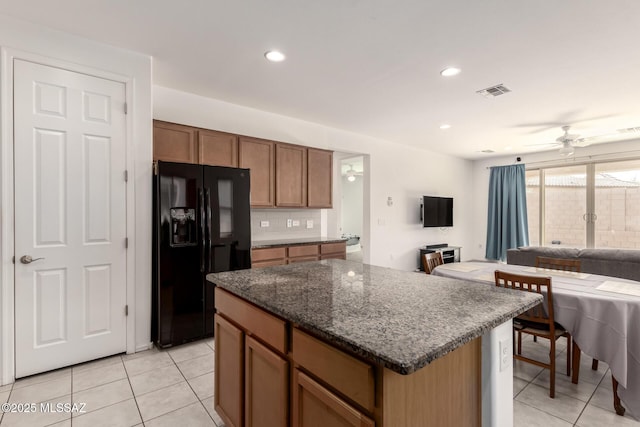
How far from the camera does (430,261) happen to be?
11.1 feet

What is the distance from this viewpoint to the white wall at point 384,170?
382cm

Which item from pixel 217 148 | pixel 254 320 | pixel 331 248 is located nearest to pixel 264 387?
pixel 254 320

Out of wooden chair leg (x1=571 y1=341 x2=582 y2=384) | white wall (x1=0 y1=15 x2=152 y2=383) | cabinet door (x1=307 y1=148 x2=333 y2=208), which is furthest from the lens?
cabinet door (x1=307 y1=148 x2=333 y2=208)

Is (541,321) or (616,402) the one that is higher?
(541,321)

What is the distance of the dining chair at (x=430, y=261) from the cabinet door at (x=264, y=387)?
2.27 meters

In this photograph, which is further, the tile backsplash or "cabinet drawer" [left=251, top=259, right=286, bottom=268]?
the tile backsplash

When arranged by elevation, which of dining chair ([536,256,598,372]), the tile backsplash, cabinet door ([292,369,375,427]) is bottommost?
cabinet door ([292,369,375,427])

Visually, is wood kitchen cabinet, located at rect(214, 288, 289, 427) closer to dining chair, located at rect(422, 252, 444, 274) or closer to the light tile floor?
the light tile floor

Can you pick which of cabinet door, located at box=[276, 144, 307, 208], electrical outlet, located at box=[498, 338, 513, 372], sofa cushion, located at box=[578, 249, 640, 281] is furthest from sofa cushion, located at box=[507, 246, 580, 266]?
electrical outlet, located at box=[498, 338, 513, 372]

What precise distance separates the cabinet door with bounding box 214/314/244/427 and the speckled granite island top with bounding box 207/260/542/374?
9.8 inches

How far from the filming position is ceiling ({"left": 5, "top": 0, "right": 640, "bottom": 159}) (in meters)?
2.16

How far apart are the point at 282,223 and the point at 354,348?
12.5 ft

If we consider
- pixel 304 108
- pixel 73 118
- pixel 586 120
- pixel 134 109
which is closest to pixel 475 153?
pixel 586 120

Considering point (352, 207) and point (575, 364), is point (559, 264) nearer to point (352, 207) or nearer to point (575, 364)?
point (575, 364)
